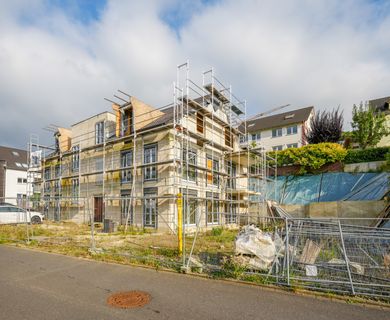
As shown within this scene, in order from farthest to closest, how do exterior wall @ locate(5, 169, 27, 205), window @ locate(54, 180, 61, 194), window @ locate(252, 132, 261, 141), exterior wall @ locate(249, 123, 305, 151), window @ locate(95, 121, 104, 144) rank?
window @ locate(252, 132, 261, 141) → exterior wall @ locate(5, 169, 27, 205) → exterior wall @ locate(249, 123, 305, 151) → window @ locate(54, 180, 61, 194) → window @ locate(95, 121, 104, 144)

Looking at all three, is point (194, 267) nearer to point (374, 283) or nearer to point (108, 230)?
point (374, 283)

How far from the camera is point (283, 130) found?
41531mm

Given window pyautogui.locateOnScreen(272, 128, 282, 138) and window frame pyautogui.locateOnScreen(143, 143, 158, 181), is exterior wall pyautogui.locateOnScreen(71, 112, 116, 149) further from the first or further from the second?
window pyautogui.locateOnScreen(272, 128, 282, 138)

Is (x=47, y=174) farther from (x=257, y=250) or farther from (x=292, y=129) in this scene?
(x=292, y=129)

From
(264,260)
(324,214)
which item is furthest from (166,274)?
(324,214)

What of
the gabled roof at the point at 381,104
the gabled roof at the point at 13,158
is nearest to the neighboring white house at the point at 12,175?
the gabled roof at the point at 13,158

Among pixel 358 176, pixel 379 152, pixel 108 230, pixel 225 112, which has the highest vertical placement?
pixel 225 112

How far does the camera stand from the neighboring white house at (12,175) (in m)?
40.3

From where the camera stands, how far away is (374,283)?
5.57 metres

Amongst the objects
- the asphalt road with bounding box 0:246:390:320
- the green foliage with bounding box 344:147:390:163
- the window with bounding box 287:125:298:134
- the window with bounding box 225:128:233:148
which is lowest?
the asphalt road with bounding box 0:246:390:320

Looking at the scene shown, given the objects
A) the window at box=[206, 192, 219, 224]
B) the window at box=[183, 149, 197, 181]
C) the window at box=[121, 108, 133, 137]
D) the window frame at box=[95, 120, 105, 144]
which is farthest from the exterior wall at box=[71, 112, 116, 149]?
the window at box=[206, 192, 219, 224]

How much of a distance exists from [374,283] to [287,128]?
37678 millimetres

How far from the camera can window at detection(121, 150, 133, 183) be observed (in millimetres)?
19312

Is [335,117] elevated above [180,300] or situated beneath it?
elevated above
